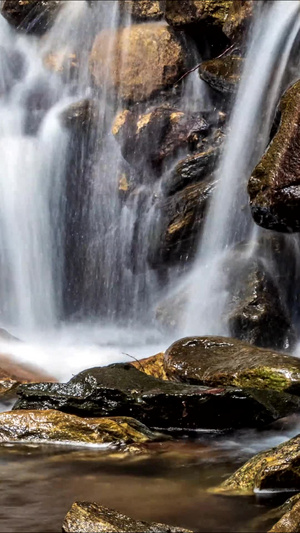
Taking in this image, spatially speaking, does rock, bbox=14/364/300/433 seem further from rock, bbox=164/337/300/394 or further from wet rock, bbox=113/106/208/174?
wet rock, bbox=113/106/208/174

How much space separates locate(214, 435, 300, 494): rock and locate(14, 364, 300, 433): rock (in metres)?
1.67

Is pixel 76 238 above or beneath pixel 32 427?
above

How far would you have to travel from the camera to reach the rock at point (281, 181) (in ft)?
24.4

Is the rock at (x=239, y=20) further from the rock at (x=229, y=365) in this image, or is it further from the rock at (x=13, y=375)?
the rock at (x=13, y=375)

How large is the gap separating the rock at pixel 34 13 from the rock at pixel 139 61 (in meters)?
2.03

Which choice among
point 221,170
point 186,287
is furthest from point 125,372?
point 221,170

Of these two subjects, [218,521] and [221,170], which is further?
[221,170]

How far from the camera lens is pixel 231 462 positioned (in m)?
5.95

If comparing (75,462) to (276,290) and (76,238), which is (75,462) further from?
(76,238)

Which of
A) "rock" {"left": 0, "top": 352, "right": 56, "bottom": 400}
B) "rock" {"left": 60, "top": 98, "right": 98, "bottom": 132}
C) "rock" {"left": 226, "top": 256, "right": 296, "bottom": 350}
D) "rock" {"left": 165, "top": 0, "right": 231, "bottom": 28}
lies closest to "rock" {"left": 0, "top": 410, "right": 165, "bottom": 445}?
"rock" {"left": 0, "top": 352, "right": 56, "bottom": 400}

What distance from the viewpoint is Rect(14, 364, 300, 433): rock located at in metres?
6.89

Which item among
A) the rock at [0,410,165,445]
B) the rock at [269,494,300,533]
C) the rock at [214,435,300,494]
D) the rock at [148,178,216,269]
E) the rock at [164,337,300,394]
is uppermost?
the rock at [148,178,216,269]

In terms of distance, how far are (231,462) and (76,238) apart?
32.4ft

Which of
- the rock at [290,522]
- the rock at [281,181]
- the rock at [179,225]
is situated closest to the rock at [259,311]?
the rock at [179,225]
